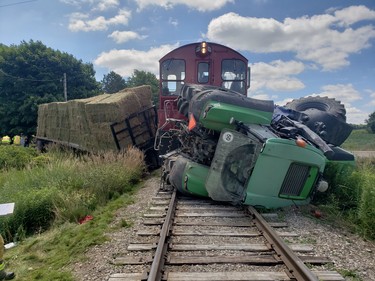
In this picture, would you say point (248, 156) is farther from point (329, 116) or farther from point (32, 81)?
point (32, 81)

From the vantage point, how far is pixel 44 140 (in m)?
17.9

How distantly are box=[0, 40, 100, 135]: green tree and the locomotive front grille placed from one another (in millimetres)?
27860

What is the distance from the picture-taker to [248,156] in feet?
17.0

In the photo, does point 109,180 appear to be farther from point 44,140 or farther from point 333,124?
point 44,140

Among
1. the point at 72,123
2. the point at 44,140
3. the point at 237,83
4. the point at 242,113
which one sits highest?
the point at 237,83

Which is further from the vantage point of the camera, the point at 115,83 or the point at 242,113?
the point at 115,83

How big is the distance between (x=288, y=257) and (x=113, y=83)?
71858 mm

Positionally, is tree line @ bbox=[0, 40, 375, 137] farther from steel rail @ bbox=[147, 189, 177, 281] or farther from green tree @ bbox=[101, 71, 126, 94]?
green tree @ bbox=[101, 71, 126, 94]

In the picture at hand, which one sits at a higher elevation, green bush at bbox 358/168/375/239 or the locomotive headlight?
the locomotive headlight

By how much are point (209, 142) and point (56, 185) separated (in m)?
3.72

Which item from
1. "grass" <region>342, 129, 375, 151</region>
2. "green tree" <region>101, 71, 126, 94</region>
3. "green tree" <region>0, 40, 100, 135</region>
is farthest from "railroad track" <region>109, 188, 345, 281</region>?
"green tree" <region>101, 71, 126, 94</region>

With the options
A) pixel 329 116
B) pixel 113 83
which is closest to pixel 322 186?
pixel 329 116

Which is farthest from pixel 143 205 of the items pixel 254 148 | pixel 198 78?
pixel 198 78

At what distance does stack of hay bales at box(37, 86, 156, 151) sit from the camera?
1096 cm
